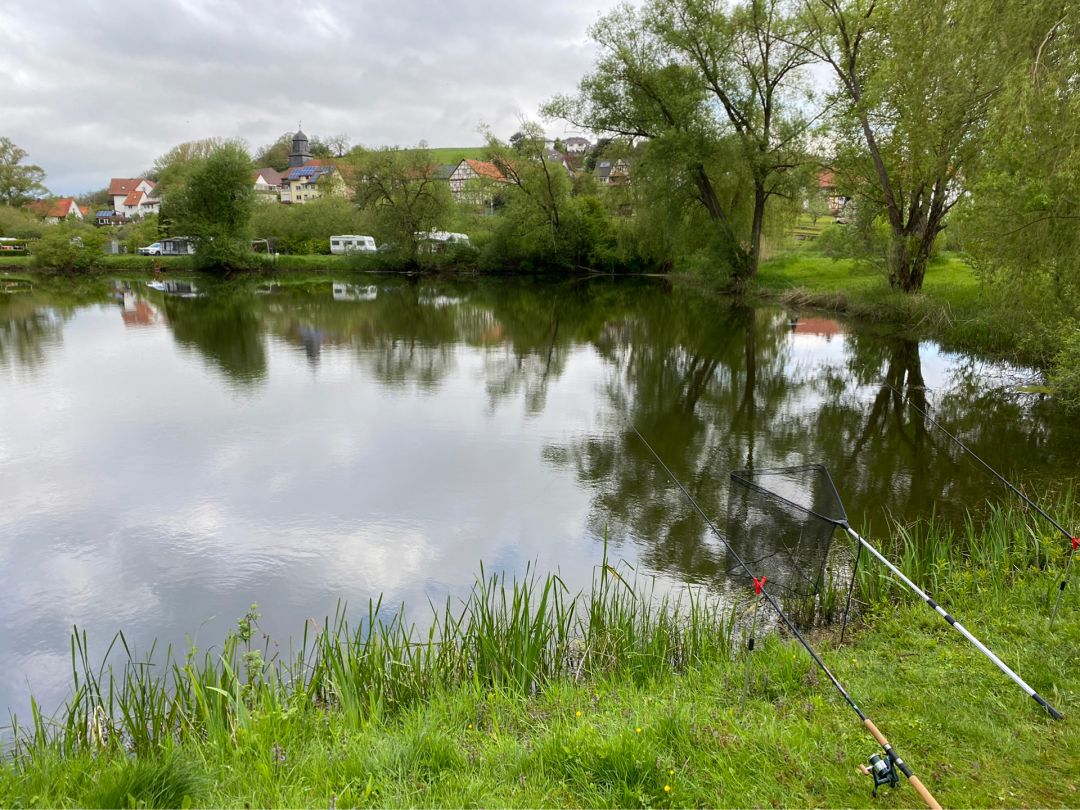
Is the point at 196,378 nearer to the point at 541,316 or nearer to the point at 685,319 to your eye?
the point at 541,316

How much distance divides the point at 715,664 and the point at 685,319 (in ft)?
73.7

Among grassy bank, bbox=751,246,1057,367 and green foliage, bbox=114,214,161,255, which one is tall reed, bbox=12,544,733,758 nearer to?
grassy bank, bbox=751,246,1057,367

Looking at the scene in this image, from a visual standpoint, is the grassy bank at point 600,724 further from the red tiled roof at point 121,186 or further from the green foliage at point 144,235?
the red tiled roof at point 121,186

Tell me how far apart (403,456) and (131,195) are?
12713 centimetres

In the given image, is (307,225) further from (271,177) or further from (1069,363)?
(1069,363)

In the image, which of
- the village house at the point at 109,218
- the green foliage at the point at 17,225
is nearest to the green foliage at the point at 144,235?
the green foliage at the point at 17,225

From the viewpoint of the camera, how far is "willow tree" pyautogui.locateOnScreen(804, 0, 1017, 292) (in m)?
9.93

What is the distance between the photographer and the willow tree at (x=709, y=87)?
29.0m

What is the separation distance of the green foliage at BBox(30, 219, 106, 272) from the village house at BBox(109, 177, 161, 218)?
192ft

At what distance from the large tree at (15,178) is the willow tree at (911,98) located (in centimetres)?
7966

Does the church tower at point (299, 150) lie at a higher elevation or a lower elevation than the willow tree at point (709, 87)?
higher

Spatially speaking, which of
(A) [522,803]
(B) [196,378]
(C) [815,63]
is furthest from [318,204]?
(A) [522,803]

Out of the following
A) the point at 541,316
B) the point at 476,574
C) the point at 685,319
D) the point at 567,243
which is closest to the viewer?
the point at 476,574

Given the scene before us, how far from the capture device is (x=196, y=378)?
1603cm
